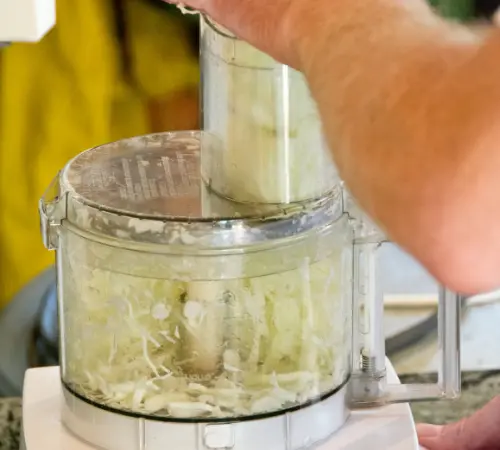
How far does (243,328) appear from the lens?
50cm

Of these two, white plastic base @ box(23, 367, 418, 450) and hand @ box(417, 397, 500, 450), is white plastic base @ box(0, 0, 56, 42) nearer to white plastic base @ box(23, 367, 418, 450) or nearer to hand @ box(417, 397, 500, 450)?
white plastic base @ box(23, 367, 418, 450)

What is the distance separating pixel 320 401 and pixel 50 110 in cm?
51

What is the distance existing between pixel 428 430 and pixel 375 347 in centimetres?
12

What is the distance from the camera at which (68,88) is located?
0.90 m

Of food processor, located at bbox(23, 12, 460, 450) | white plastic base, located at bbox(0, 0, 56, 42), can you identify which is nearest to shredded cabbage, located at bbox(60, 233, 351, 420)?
food processor, located at bbox(23, 12, 460, 450)

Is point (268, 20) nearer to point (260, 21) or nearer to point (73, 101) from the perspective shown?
Answer: point (260, 21)

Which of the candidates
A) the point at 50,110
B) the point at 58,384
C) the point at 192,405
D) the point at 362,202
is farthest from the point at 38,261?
the point at 362,202

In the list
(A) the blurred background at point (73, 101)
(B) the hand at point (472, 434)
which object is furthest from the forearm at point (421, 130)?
(A) the blurred background at point (73, 101)

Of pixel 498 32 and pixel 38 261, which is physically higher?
pixel 498 32

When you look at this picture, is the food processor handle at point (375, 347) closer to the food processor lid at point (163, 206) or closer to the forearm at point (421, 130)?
the food processor lid at point (163, 206)

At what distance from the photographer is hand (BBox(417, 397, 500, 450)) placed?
1.95 ft

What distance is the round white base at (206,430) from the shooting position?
0.49 metres

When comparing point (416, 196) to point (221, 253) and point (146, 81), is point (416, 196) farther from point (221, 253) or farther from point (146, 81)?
point (146, 81)

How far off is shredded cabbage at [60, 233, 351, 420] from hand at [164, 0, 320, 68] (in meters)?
0.17
